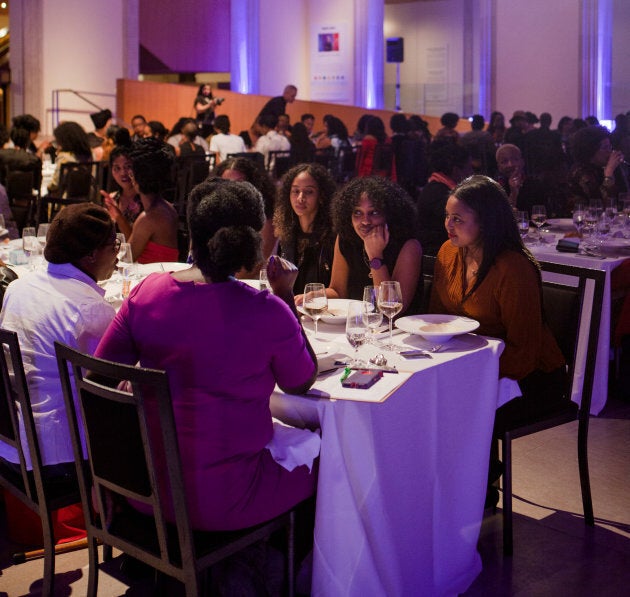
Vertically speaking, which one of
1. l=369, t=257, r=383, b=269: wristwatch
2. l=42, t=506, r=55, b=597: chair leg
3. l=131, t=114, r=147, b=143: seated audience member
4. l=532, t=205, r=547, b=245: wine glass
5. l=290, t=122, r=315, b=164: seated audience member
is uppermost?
l=131, t=114, r=147, b=143: seated audience member

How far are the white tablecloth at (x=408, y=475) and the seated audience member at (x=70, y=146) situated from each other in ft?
17.5

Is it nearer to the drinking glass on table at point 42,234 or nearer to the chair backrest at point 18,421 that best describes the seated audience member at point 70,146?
the drinking glass on table at point 42,234

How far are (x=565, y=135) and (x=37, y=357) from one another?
446 inches

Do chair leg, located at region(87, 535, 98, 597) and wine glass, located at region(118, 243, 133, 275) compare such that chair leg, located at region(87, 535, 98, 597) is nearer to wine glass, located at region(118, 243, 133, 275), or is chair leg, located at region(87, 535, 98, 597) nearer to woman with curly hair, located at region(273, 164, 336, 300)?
wine glass, located at region(118, 243, 133, 275)

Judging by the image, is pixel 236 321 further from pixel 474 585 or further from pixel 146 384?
pixel 474 585

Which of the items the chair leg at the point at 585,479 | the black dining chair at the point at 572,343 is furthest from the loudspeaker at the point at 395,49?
the chair leg at the point at 585,479

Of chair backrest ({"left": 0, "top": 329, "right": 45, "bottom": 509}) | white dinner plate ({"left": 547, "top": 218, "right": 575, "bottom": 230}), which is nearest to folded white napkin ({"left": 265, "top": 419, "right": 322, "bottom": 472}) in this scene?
chair backrest ({"left": 0, "top": 329, "right": 45, "bottom": 509})

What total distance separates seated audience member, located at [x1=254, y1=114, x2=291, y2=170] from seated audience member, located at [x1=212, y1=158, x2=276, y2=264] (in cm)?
660

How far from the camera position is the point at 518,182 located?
5.70 m

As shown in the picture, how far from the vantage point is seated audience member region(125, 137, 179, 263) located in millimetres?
4062

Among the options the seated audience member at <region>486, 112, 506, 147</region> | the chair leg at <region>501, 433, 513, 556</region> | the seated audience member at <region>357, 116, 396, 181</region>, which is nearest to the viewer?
the chair leg at <region>501, 433, 513, 556</region>

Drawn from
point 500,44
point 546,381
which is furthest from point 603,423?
point 500,44

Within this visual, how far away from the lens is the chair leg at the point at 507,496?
273cm

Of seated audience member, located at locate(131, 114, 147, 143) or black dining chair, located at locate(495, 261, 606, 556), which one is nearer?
black dining chair, located at locate(495, 261, 606, 556)
